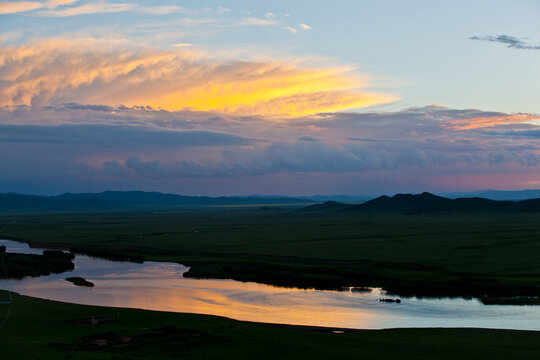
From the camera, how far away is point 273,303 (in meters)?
41.4

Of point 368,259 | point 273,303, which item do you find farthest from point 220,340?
point 368,259

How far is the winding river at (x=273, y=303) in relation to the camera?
35156 millimetres

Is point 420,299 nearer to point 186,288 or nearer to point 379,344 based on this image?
point 379,344

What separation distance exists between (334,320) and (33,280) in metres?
34.8

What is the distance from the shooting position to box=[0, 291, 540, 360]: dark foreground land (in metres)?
25.8

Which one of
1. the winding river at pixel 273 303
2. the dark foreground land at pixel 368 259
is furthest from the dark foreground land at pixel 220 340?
the dark foreground land at pixel 368 259

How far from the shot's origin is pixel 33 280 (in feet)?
181

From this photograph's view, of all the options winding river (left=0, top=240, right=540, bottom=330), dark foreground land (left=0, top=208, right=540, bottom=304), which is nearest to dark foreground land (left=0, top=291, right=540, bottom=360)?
winding river (left=0, top=240, right=540, bottom=330)

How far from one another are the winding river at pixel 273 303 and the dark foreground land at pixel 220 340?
12.0 feet

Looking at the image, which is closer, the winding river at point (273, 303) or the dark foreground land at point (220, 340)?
the dark foreground land at point (220, 340)

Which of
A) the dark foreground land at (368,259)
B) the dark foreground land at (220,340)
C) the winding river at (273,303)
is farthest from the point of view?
the dark foreground land at (368,259)

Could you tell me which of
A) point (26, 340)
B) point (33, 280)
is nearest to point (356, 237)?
point (33, 280)

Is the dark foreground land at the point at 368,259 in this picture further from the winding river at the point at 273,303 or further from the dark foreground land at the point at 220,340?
the dark foreground land at the point at 220,340

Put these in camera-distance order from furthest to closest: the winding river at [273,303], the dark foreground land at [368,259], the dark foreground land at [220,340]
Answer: the dark foreground land at [368,259], the winding river at [273,303], the dark foreground land at [220,340]
